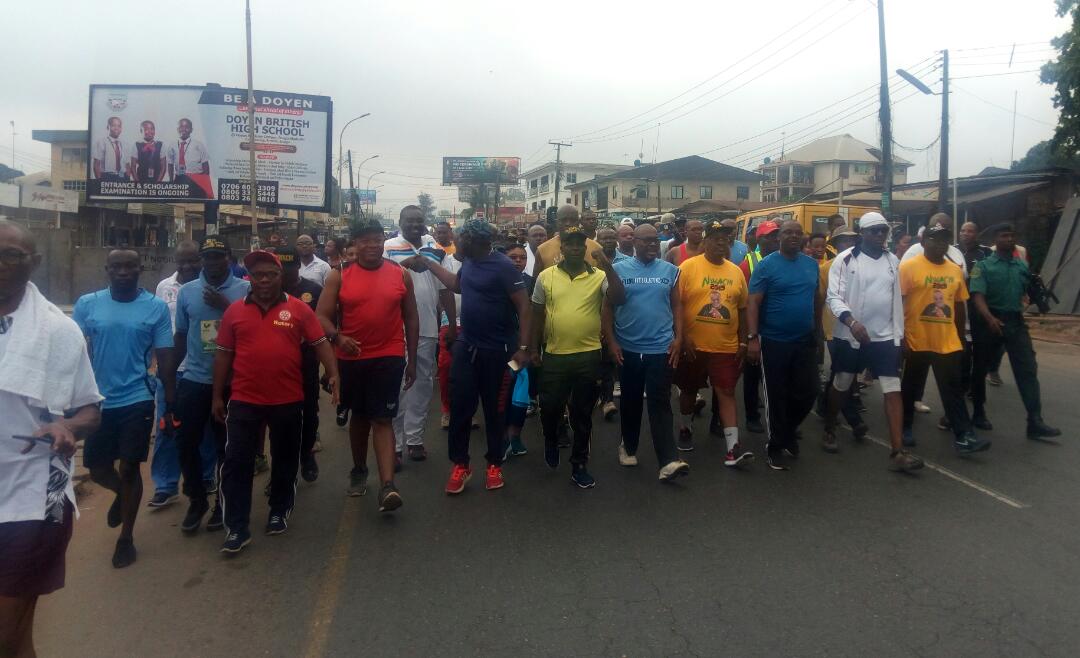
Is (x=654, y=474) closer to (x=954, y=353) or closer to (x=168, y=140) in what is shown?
(x=954, y=353)

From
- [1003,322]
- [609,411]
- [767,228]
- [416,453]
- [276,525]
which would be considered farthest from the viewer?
[609,411]

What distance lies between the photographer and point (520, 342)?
5531 millimetres

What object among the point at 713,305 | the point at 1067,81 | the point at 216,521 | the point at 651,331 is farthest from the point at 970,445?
the point at 1067,81

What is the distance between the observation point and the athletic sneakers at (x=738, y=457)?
586cm

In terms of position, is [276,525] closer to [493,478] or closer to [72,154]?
[493,478]

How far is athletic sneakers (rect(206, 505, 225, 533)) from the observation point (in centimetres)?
502

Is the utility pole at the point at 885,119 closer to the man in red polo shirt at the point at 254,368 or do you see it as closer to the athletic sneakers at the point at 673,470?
the athletic sneakers at the point at 673,470

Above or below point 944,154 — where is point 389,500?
below

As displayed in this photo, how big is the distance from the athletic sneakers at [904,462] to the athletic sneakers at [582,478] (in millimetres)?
2328

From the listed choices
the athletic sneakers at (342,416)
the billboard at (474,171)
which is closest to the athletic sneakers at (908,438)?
the athletic sneakers at (342,416)

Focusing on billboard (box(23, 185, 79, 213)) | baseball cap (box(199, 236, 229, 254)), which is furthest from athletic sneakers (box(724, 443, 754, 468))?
billboard (box(23, 185, 79, 213))

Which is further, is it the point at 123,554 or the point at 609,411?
the point at 609,411

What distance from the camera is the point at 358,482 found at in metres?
5.62

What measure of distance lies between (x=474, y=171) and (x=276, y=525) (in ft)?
266
